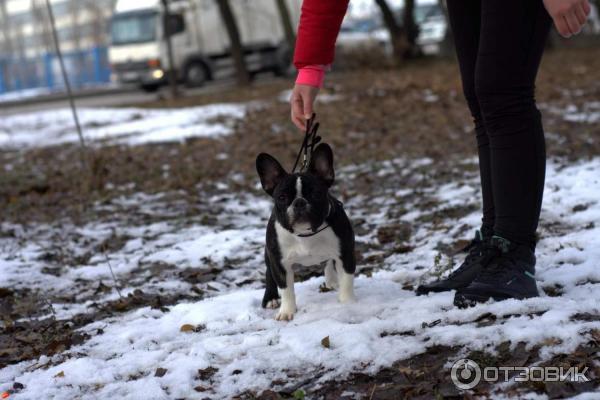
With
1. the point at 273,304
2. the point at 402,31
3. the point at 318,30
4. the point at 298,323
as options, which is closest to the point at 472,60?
the point at 318,30

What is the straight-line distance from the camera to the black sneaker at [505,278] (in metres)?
3.05

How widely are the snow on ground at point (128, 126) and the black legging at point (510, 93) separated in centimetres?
847

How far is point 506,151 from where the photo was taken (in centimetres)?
297

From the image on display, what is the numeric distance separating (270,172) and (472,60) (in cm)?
106

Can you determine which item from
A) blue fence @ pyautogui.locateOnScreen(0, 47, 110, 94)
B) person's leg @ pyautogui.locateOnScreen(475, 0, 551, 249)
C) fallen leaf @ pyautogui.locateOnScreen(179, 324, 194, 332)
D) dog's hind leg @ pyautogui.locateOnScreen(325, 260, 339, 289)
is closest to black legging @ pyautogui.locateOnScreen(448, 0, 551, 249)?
person's leg @ pyautogui.locateOnScreen(475, 0, 551, 249)

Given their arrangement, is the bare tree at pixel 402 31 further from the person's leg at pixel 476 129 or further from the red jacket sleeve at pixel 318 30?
the red jacket sleeve at pixel 318 30

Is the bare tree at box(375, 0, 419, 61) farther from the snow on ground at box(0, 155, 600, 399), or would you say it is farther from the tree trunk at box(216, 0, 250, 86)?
the snow on ground at box(0, 155, 600, 399)

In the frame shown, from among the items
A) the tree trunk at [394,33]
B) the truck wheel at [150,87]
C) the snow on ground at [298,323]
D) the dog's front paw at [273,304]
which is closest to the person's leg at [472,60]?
the snow on ground at [298,323]

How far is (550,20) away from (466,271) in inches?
47.3

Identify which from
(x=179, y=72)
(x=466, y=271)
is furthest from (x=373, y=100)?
→ (x=179, y=72)

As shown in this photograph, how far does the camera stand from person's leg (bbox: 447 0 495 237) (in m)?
3.14

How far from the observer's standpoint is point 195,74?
24297mm

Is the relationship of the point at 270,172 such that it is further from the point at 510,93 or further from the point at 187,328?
the point at 510,93

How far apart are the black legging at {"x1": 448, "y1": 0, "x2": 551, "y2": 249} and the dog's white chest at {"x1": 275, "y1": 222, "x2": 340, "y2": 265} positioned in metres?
0.74
